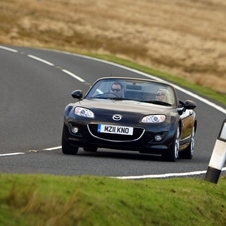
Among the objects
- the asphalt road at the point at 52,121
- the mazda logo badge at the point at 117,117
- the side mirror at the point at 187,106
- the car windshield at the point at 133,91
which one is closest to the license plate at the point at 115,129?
the mazda logo badge at the point at 117,117

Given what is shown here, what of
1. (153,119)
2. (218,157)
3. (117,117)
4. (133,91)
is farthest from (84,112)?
(218,157)

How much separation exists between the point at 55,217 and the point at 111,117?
7.59 metres

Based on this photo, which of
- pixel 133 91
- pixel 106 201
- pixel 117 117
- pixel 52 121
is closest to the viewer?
pixel 106 201

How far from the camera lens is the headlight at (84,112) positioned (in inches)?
570

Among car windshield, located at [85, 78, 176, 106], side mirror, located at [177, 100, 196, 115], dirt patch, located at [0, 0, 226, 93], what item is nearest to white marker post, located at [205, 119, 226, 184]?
side mirror, located at [177, 100, 196, 115]

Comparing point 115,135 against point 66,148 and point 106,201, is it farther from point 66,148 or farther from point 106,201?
point 106,201

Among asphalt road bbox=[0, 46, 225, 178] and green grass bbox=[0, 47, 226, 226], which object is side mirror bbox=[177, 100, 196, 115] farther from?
green grass bbox=[0, 47, 226, 226]

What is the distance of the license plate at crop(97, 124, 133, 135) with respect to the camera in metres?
14.4

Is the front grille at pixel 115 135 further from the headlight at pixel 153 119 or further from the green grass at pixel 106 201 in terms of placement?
the green grass at pixel 106 201

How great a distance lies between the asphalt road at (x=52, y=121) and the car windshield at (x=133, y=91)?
0.93 m

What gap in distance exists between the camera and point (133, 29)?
233 feet

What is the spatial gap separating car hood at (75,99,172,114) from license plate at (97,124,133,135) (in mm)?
280

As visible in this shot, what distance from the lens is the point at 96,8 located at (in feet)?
264

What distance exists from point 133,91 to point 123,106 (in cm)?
101
